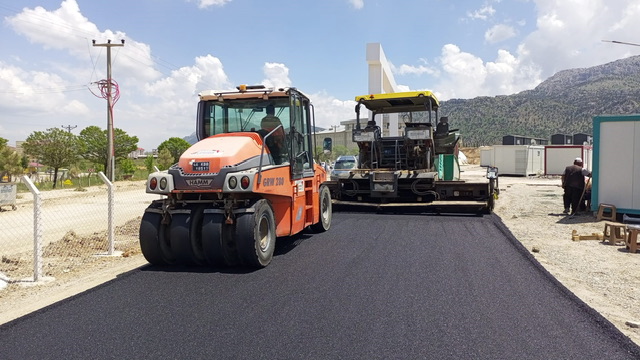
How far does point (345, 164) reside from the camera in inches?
926

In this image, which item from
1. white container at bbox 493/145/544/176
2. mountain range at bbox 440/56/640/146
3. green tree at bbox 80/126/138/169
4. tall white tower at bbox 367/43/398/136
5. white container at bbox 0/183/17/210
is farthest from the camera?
mountain range at bbox 440/56/640/146

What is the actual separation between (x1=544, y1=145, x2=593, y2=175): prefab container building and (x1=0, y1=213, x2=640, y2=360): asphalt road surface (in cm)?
2653

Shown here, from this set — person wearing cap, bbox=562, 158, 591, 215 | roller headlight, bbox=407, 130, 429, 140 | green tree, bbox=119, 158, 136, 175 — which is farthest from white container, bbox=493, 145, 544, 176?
green tree, bbox=119, 158, 136, 175

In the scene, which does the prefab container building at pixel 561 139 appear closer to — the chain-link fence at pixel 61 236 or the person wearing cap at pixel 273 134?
the chain-link fence at pixel 61 236

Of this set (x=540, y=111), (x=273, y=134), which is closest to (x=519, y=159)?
(x=273, y=134)

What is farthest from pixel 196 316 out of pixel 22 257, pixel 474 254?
pixel 22 257

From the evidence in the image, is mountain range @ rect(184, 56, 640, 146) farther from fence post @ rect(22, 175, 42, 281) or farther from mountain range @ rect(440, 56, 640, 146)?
fence post @ rect(22, 175, 42, 281)

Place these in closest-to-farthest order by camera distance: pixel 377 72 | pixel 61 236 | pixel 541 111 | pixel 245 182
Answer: pixel 245 182 < pixel 61 236 < pixel 377 72 < pixel 541 111

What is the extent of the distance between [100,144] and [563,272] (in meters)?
39.3

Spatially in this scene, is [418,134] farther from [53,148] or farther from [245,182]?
[53,148]

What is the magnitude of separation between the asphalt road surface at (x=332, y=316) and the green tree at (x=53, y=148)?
2616cm

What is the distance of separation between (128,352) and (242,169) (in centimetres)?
287

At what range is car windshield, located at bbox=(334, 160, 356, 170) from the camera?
2312 cm

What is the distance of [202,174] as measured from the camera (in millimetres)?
6133
